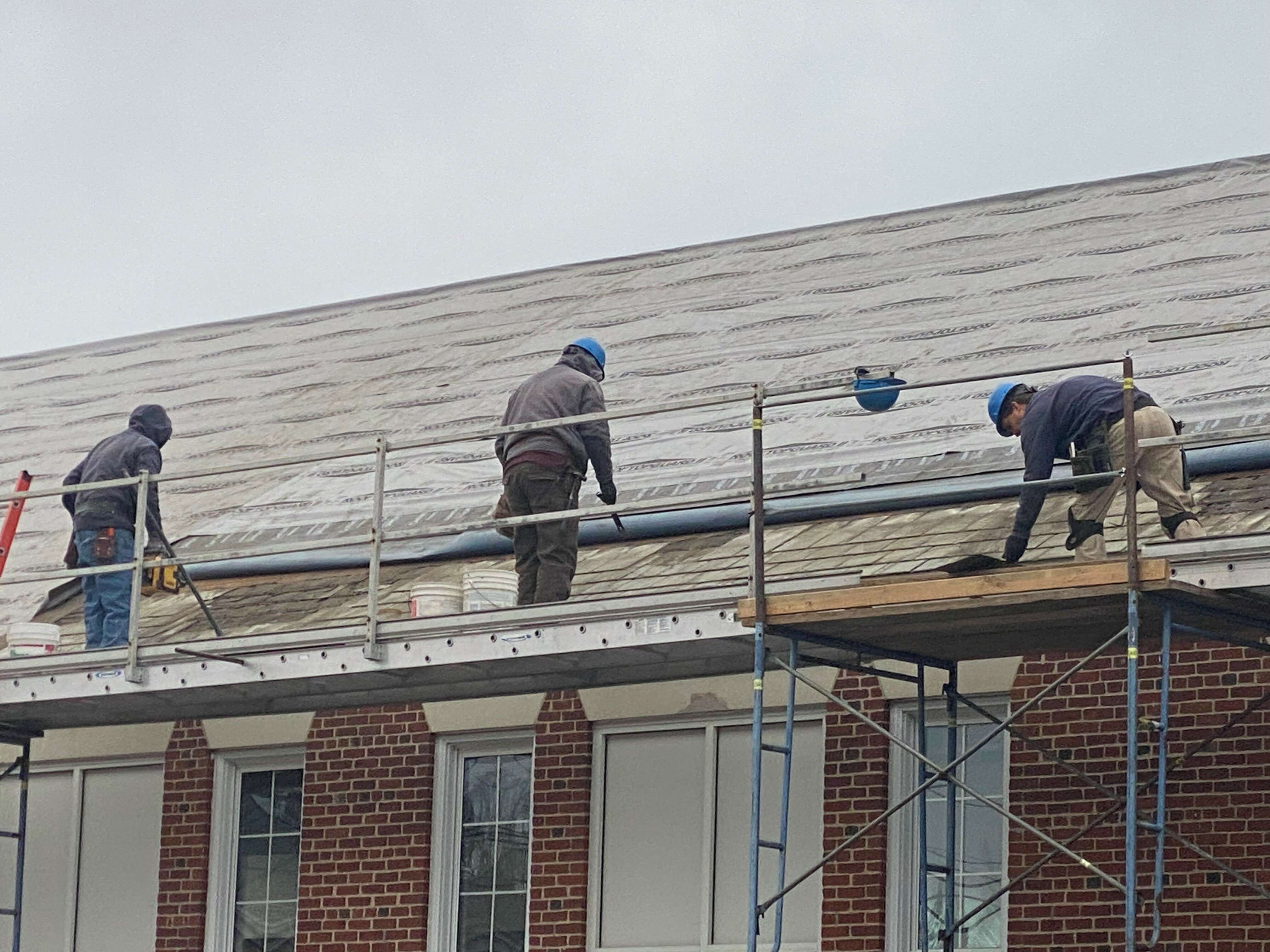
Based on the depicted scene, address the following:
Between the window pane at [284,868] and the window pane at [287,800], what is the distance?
81mm

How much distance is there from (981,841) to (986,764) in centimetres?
47

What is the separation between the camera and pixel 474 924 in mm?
16109

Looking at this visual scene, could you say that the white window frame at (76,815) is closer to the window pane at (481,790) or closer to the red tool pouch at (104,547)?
the red tool pouch at (104,547)

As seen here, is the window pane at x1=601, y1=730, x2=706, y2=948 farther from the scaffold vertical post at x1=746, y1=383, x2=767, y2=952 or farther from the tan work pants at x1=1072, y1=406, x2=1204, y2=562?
the tan work pants at x1=1072, y1=406, x2=1204, y2=562

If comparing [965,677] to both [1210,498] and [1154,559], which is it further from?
[1154,559]

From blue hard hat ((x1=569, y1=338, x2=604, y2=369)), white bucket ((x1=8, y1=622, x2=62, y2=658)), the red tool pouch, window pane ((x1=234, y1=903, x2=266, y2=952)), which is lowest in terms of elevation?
window pane ((x1=234, y1=903, x2=266, y2=952))

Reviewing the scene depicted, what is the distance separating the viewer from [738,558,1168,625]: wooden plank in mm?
11289

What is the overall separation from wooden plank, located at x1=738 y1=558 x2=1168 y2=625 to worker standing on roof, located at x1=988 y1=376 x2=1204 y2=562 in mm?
436

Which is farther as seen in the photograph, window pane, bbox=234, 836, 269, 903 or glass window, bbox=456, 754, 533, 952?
window pane, bbox=234, 836, 269, 903

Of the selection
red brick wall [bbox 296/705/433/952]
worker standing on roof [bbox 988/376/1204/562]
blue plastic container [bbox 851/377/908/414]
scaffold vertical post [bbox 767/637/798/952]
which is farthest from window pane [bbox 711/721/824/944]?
worker standing on roof [bbox 988/376/1204/562]

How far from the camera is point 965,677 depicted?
1440 centimetres

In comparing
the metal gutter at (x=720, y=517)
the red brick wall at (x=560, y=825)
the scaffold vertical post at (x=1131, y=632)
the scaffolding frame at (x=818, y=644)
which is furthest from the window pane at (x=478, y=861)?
the scaffold vertical post at (x=1131, y=632)

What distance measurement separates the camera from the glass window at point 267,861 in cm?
1683

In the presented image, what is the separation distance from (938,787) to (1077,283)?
518 centimetres
